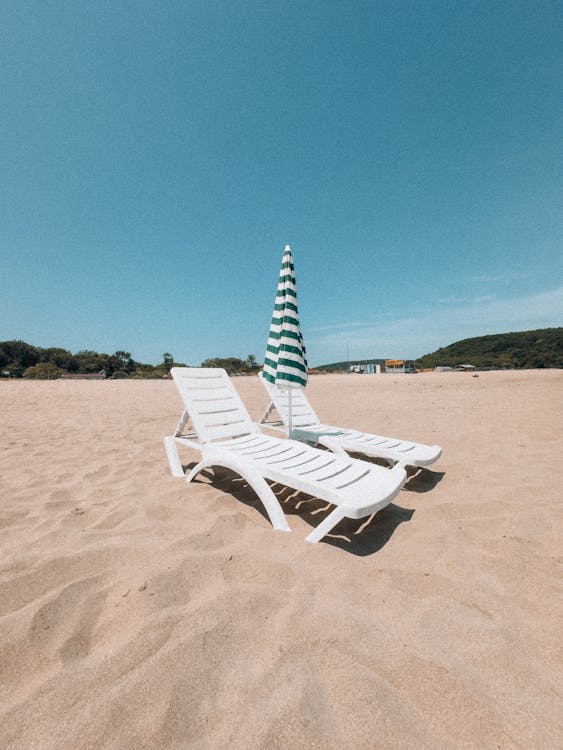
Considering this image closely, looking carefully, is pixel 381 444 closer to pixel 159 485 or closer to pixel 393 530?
pixel 393 530

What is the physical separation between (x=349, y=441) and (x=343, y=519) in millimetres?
1277

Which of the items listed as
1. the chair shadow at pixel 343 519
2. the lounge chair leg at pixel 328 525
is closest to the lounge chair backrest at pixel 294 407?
the chair shadow at pixel 343 519

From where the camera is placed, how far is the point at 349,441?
3.78 meters

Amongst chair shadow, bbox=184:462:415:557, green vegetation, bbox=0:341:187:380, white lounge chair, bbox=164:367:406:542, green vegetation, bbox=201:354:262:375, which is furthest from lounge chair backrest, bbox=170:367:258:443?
green vegetation, bbox=0:341:187:380

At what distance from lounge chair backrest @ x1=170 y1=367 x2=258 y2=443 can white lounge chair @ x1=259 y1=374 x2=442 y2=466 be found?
2.29 ft

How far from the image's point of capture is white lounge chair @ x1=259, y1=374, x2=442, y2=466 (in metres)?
3.25

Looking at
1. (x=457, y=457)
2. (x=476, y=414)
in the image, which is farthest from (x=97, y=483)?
(x=476, y=414)

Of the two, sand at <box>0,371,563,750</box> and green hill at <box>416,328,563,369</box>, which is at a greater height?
green hill at <box>416,328,563,369</box>

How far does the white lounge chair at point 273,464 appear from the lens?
2.12 m

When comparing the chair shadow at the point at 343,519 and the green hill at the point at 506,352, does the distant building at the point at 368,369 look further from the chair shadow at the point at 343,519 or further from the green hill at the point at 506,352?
the chair shadow at the point at 343,519

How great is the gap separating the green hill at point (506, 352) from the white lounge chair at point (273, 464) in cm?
4435

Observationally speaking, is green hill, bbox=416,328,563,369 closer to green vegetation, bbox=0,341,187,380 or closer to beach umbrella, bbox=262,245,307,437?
beach umbrella, bbox=262,245,307,437

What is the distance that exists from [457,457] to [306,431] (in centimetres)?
188

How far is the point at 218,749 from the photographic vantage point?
964 millimetres
